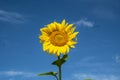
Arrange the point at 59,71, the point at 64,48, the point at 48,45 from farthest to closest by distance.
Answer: the point at 48,45
the point at 64,48
the point at 59,71

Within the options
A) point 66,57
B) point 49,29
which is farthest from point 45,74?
point 49,29

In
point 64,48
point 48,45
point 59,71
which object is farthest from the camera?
point 48,45

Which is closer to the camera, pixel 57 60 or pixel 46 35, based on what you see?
pixel 57 60

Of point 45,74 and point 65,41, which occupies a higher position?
point 65,41

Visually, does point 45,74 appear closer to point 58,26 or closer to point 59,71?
point 59,71

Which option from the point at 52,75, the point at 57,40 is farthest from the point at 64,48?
the point at 52,75

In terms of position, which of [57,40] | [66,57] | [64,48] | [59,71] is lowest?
[59,71]
